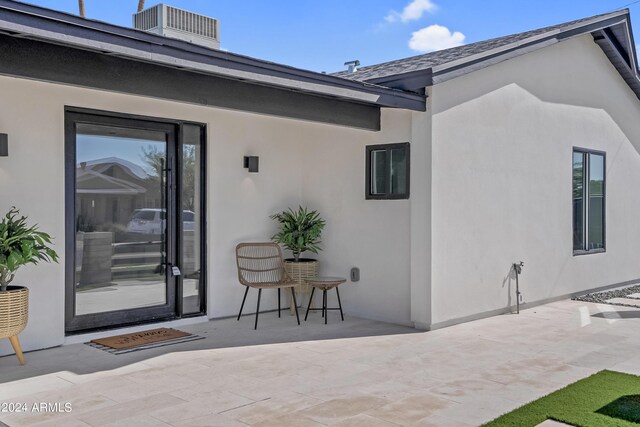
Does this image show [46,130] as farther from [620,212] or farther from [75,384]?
[620,212]

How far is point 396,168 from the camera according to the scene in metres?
6.90

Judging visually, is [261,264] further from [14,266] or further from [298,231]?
[14,266]

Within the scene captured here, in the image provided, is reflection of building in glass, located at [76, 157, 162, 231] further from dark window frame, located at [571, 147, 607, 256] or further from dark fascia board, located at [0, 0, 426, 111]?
dark window frame, located at [571, 147, 607, 256]

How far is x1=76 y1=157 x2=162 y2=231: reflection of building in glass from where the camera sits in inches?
233

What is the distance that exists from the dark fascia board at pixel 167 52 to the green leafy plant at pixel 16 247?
5.80ft

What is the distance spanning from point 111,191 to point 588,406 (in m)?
4.74

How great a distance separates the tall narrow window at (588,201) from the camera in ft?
29.2

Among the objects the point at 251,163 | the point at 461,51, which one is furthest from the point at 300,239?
the point at 461,51

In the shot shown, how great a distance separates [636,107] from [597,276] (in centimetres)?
343

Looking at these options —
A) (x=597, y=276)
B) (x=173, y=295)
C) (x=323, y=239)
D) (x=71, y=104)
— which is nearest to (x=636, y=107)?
(x=597, y=276)

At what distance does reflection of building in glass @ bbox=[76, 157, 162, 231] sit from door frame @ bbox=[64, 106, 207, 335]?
0.12 m

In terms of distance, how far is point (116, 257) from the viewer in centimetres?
619

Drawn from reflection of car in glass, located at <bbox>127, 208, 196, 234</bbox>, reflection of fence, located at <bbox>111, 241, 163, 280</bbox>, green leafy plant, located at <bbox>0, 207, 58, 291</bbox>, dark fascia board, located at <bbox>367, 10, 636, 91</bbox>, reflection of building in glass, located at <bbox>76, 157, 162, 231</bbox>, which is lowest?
reflection of fence, located at <bbox>111, 241, 163, 280</bbox>

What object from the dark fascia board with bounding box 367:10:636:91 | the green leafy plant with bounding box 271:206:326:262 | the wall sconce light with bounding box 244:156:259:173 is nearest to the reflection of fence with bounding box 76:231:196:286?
the wall sconce light with bounding box 244:156:259:173
